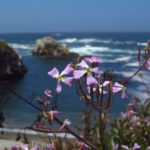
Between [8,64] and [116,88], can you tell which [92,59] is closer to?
[116,88]

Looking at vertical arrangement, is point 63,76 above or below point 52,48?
above

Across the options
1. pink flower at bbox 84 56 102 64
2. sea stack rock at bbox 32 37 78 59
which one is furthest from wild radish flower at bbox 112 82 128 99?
sea stack rock at bbox 32 37 78 59

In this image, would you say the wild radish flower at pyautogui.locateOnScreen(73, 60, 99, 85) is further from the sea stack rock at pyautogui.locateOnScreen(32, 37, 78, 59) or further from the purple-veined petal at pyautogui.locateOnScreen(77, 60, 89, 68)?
the sea stack rock at pyautogui.locateOnScreen(32, 37, 78, 59)

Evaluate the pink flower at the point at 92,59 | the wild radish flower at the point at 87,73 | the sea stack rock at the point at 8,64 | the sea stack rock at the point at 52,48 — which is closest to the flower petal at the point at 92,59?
the pink flower at the point at 92,59

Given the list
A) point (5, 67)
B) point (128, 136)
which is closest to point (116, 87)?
point (128, 136)

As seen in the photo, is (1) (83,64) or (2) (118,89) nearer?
(1) (83,64)

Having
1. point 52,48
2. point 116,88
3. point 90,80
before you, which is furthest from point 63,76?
point 52,48

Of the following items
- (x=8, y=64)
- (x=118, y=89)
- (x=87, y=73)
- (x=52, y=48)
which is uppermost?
(x=87, y=73)

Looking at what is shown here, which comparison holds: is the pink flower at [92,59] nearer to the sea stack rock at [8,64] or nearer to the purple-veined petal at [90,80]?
the purple-veined petal at [90,80]
